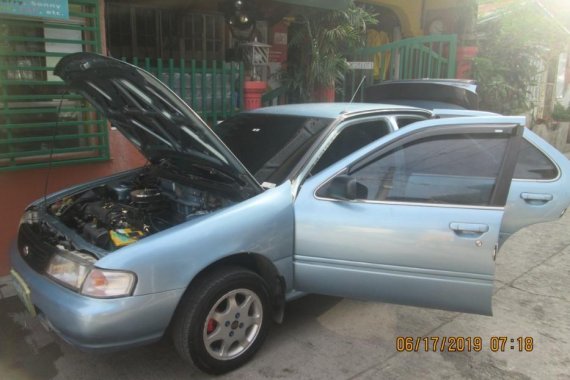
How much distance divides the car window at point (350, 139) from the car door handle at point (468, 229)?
101 centimetres

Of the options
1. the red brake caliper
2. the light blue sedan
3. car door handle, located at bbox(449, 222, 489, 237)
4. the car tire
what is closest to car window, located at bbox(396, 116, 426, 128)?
the light blue sedan

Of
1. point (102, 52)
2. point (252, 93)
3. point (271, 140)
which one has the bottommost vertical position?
point (271, 140)

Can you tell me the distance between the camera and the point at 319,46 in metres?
6.87

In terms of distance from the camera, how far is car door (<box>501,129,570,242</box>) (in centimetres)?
394

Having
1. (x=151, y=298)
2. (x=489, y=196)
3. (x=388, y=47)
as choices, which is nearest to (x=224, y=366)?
(x=151, y=298)

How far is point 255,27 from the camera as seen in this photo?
671 cm

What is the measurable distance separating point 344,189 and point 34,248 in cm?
196

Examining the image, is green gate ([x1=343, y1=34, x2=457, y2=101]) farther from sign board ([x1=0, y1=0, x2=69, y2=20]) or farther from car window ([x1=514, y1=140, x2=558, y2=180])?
sign board ([x1=0, y1=0, x2=69, y2=20])

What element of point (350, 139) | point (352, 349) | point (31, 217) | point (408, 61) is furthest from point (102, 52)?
point (408, 61)

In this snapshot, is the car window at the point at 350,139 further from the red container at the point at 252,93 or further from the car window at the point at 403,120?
the red container at the point at 252,93

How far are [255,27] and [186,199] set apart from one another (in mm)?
3946

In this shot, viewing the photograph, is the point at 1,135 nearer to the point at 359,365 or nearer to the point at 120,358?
the point at 120,358

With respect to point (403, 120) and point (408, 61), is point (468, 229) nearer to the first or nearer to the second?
point (403, 120)

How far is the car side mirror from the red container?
3.36m
